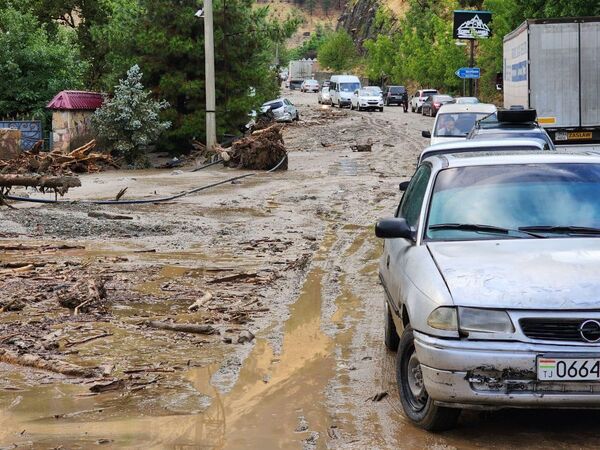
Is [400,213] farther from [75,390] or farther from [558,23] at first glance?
[558,23]

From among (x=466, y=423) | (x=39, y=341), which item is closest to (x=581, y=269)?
(x=466, y=423)

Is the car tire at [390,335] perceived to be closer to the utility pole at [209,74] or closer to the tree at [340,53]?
the utility pole at [209,74]

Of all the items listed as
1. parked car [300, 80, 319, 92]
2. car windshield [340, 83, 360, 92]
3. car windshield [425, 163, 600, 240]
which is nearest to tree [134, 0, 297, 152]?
car windshield [425, 163, 600, 240]

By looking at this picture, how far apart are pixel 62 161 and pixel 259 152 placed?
218 inches

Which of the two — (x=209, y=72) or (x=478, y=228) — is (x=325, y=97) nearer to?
(x=209, y=72)

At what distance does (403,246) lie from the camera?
6691 mm

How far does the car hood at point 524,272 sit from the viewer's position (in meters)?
5.17

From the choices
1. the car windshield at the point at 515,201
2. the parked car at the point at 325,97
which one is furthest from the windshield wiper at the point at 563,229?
the parked car at the point at 325,97

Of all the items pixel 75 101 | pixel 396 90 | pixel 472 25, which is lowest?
pixel 75 101

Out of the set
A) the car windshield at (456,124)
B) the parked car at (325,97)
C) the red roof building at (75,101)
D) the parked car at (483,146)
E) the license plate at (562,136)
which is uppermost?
the parked car at (325,97)

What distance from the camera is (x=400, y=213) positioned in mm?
7680

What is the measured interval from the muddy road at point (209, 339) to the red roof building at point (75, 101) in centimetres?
1183

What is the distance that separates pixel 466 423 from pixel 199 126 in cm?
2683

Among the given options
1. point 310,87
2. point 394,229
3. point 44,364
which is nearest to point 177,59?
point 44,364
